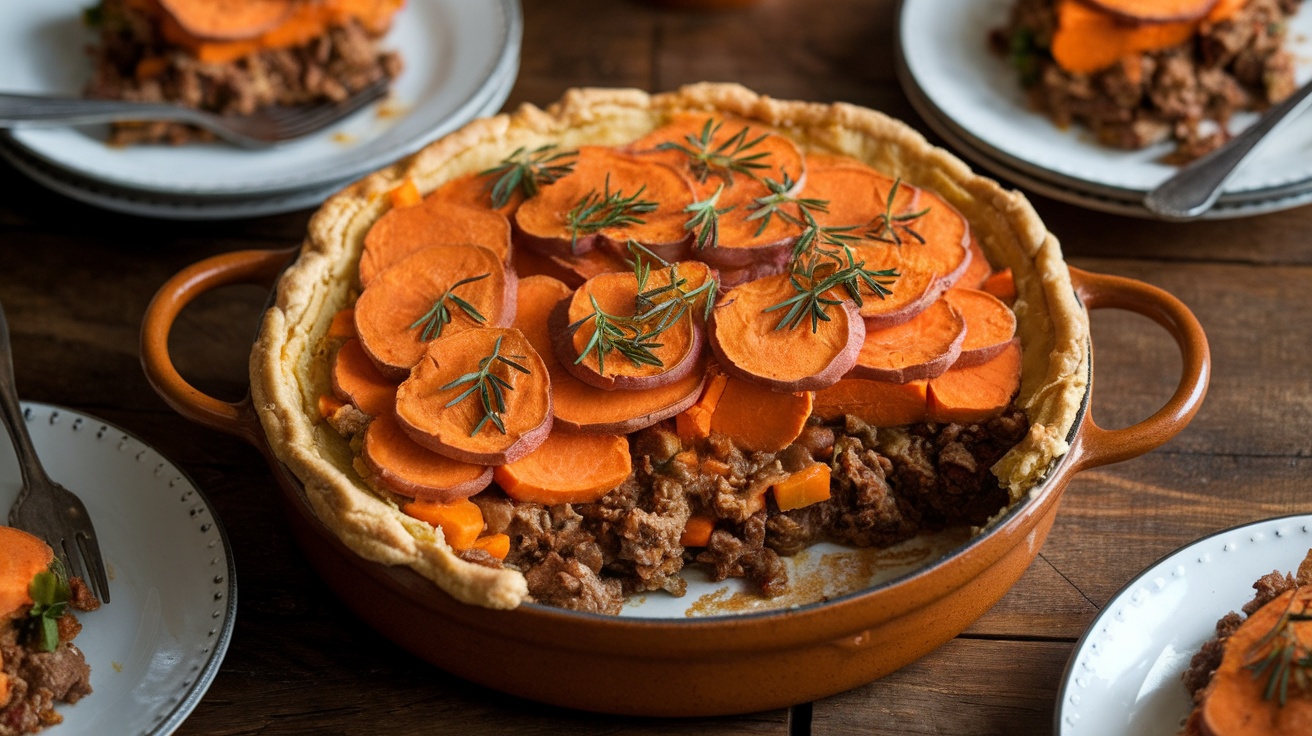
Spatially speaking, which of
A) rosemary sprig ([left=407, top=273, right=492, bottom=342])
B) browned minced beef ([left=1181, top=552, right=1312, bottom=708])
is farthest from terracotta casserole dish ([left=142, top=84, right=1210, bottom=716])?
browned minced beef ([left=1181, top=552, right=1312, bottom=708])

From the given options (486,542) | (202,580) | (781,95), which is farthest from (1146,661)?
(781,95)

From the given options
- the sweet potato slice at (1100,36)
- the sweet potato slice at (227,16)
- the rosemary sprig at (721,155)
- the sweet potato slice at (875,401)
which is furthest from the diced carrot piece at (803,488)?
the sweet potato slice at (227,16)

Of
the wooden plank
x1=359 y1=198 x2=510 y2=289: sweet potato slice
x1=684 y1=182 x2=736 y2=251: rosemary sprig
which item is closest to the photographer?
the wooden plank

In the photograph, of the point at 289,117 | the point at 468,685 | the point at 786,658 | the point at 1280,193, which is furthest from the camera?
the point at 289,117

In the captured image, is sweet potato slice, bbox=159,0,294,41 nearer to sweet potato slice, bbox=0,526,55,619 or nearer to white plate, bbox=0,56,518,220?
white plate, bbox=0,56,518,220

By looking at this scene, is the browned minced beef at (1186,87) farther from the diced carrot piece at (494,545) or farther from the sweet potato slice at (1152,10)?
the diced carrot piece at (494,545)

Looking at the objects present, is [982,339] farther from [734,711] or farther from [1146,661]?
[734,711]

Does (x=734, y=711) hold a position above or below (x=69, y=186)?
below
